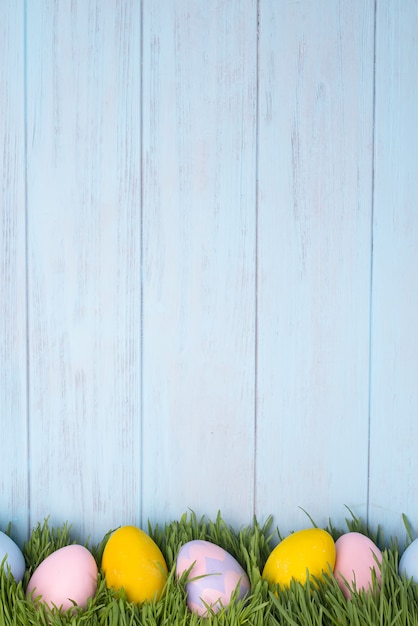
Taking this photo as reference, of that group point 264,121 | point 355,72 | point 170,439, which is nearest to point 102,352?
point 170,439

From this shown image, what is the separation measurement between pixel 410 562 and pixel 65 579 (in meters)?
0.49

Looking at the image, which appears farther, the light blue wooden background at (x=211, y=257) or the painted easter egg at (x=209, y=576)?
the light blue wooden background at (x=211, y=257)

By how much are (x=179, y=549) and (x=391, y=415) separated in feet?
1.29

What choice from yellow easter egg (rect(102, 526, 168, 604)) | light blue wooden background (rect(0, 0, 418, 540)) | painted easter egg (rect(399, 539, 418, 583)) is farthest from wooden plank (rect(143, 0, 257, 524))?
painted easter egg (rect(399, 539, 418, 583))

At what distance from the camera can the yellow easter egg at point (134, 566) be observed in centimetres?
84

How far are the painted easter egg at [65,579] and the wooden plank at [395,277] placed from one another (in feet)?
1.50

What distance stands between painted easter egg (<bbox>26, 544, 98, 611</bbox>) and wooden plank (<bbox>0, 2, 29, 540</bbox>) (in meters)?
0.16

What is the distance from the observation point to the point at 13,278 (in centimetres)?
98

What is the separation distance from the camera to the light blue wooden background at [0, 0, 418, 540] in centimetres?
95

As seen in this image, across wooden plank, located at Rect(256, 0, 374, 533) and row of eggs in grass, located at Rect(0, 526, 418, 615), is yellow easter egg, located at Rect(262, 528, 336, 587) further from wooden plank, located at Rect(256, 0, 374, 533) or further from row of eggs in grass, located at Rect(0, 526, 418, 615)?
wooden plank, located at Rect(256, 0, 374, 533)

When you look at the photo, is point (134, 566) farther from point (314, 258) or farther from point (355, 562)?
point (314, 258)

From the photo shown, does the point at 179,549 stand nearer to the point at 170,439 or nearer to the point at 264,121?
the point at 170,439

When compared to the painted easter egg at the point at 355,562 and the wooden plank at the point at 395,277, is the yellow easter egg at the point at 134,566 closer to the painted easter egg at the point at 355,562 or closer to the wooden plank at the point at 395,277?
the painted easter egg at the point at 355,562

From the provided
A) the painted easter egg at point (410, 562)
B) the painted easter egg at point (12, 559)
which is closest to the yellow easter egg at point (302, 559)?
the painted easter egg at point (410, 562)
